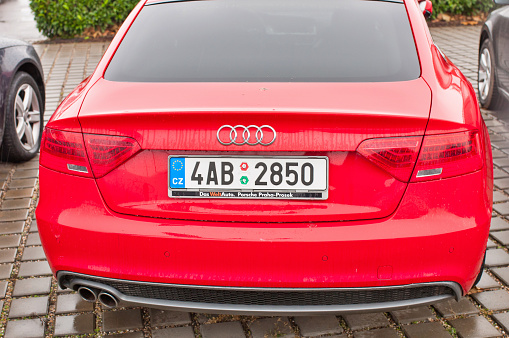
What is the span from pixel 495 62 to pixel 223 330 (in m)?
4.34

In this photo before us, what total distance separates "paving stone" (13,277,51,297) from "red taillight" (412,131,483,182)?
6.68 ft

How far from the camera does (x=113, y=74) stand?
9.21 ft

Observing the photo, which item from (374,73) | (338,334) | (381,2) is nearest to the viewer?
(374,73)

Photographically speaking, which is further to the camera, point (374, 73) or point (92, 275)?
point (374, 73)

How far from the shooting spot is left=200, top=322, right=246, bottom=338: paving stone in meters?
2.90

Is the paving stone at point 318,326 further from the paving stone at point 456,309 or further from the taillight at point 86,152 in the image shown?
the taillight at point 86,152

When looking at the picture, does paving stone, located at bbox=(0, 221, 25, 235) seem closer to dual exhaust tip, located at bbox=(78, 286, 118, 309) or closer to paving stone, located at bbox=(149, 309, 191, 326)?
paving stone, located at bbox=(149, 309, 191, 326)

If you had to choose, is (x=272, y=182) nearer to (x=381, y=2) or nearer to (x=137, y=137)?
(x=137, y=137)

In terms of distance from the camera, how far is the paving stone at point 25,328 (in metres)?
2.96

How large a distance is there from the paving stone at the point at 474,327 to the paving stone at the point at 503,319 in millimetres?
48

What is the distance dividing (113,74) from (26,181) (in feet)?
7.96

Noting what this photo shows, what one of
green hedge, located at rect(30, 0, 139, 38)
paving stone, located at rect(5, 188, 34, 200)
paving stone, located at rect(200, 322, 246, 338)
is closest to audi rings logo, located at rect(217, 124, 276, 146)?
paving stone, located at rect(200, 322, 246, 338)

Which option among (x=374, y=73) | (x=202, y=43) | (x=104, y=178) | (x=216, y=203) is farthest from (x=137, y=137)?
(x=374, y=73)

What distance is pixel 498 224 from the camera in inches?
157
